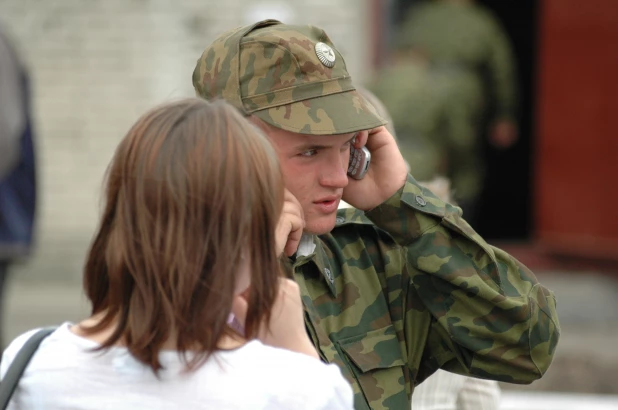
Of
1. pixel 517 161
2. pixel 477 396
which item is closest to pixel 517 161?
pixel 517 161

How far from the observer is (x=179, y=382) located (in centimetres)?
186

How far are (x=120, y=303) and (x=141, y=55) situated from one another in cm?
654

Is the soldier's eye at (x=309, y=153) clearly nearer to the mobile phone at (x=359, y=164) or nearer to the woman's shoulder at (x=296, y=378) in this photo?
the mobile phone at (x=359, y=164)

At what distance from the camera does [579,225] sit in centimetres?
881

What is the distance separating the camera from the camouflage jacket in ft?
8.20

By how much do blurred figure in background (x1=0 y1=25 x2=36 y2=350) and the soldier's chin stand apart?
3462 millimetres

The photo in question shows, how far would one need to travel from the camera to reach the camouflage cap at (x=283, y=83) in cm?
242

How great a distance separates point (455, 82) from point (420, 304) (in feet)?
19.6

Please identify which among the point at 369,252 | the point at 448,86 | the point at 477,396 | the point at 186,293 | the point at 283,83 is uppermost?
the point at 283,83

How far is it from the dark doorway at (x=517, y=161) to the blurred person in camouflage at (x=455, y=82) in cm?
97

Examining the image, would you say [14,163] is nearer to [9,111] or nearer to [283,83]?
[9,111]

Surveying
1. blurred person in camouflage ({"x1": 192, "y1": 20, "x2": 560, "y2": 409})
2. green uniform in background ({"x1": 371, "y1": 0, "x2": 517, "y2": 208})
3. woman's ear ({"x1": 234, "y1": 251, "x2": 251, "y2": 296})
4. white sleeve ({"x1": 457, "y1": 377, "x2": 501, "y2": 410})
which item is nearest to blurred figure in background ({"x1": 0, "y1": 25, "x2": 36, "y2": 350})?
green uniform in background ({"x1": 371, "y1": 0, "x2": 517, "y2": 208})

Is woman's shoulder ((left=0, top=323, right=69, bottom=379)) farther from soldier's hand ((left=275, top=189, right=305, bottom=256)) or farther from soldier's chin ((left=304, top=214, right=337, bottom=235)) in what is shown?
soldier's chin ((left=304, top=214, right=337, bottom=235))

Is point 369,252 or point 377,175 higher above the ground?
point 377,175
